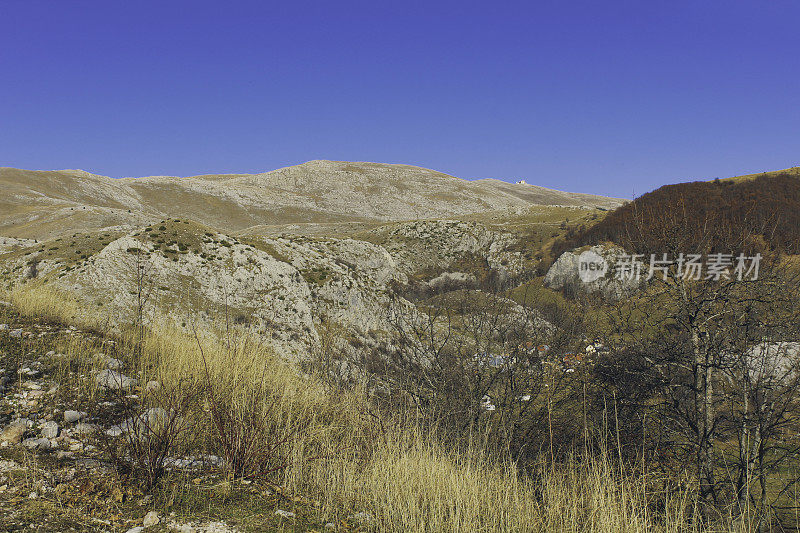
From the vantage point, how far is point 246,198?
94.1 m

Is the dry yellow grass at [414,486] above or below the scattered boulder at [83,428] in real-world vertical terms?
below

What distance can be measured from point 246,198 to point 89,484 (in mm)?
97552

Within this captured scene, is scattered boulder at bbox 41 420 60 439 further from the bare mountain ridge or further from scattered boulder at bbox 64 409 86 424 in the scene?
the bare mountain ridge

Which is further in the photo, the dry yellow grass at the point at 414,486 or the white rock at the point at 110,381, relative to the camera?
the white rock at the point at 110,381

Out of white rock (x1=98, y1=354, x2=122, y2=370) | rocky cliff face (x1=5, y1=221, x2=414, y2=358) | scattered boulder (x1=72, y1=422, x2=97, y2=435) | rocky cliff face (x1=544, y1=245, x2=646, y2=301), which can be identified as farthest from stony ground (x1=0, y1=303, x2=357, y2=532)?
rocky cliff face (x1=544, y1=245, x2=646, y2=301)

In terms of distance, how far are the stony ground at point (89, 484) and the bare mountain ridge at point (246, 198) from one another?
4730cm

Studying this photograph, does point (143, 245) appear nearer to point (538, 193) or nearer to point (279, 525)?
point (279, 525)

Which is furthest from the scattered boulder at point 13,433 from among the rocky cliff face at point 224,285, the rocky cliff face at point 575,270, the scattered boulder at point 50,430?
the rocky cliff face at point 575,270

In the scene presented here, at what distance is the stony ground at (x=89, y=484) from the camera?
302 cm

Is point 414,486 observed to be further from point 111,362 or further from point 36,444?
point 111,362

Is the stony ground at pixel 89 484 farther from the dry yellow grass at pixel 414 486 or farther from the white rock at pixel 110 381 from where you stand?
the dry yellow grass at pixel 414 486

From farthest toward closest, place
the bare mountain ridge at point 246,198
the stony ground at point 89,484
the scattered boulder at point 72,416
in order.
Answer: the bare mountain ridge at point 246,198 < the scattered boulder at point 72,416 < the stony ground at point 89,484

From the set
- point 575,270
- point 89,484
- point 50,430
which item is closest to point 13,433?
point 50,430

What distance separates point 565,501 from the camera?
13.2 ft
